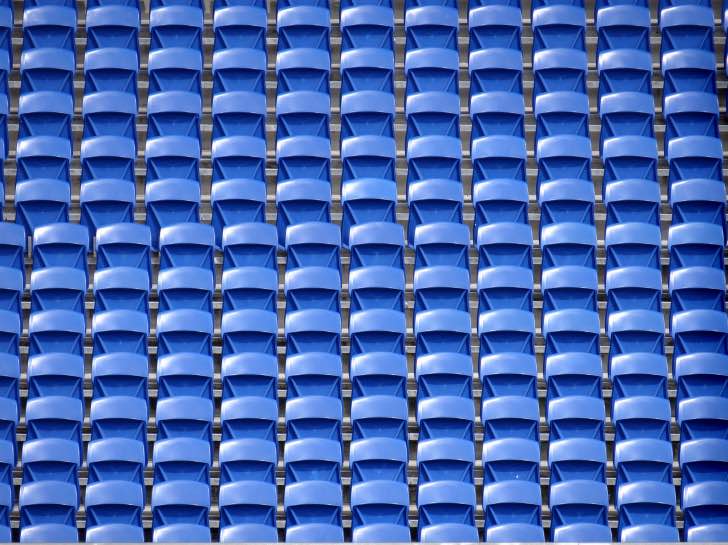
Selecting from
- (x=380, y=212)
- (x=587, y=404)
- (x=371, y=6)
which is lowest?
(x=587, y=404)

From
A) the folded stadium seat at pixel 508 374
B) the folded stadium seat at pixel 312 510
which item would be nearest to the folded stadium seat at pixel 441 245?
the folded stadium seat at pixel 508 374

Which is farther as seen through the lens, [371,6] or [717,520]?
[371,6]

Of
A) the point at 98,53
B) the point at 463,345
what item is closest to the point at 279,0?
the point at 98,53

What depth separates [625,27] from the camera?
19.7 ft

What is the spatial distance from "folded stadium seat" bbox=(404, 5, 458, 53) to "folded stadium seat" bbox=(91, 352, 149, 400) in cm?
181

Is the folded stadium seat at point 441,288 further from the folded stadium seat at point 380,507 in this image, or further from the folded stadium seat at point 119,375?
the folded stadium seat at point 119,375

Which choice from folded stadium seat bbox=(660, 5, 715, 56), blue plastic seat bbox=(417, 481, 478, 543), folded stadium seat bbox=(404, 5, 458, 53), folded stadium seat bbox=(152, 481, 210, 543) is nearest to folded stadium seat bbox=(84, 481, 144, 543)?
folded stadium seat bbox=(152, 481, 210, 543)

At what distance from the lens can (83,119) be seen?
5.86m

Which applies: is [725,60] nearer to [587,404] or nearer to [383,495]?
[587,404]

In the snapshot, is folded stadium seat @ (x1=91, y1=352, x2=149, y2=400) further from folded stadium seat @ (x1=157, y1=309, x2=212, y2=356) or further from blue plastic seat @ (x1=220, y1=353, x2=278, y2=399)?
blue plastic seat @ (x1=220, y1=353, x2=278, y2=399)

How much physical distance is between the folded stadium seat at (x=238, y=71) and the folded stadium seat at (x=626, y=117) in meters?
1.44

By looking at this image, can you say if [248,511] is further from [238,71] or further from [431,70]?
[431,70]

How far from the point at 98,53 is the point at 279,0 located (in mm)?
818

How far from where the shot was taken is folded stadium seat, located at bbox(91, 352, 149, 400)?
17.4 feet
